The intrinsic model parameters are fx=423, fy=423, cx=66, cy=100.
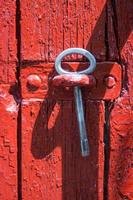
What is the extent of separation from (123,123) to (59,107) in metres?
0.17

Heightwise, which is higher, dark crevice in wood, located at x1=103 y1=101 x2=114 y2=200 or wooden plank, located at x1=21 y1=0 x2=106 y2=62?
wooden plank, located at x1=21 y1=0 x2=106 y2=62

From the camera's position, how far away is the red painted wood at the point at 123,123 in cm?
104

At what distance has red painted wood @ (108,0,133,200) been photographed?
1.04 meters

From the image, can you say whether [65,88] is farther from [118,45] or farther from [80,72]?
[118,45]

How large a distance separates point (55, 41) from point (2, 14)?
5.7 inches

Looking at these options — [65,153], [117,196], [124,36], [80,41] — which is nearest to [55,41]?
[80,41]

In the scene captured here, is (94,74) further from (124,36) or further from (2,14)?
(2,14)

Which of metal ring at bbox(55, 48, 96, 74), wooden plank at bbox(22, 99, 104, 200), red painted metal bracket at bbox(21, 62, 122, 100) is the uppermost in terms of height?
metal ring at bbox(55, 48, 96, 74)

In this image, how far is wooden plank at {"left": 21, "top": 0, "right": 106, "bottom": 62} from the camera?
3.37ft

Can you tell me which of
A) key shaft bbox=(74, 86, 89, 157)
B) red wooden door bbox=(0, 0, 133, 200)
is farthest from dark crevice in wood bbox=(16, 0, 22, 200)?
A: key shaft bbox=(74, 86, 89, 157)

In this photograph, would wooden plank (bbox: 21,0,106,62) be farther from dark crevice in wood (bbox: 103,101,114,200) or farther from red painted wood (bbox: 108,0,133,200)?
dark crevice in wood (bbox: 103,101,114,200)

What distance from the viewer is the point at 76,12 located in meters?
1.03

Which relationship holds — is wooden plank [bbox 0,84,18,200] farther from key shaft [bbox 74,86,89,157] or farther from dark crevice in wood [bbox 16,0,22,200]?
key shaft [bbox 74,86,89,157]

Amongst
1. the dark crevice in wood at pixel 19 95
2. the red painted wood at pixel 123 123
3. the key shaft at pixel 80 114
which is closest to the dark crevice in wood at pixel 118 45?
the red painted wood at pixel 123 123
